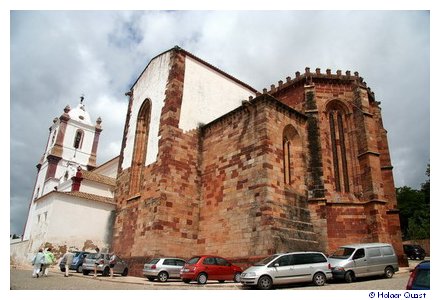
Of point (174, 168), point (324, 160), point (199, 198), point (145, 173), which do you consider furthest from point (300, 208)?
point (145, 173)

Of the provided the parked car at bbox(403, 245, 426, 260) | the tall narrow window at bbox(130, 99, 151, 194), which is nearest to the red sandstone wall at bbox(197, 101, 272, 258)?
the tall narrow window at bbox(130, 99, 151, 194)

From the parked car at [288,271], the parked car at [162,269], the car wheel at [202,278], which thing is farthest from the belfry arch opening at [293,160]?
the parked car at [162,269]

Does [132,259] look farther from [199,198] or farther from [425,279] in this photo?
[425,279]

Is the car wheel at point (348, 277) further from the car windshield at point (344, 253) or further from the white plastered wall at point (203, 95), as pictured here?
the white plastered wall at point (203, 95)

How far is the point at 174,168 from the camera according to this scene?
1906 cm

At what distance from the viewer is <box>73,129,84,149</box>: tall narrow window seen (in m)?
45.0

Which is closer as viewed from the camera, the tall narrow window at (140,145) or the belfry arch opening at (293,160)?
the belfry arch opening at (293,160)

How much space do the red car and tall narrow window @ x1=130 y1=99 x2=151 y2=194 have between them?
8.78 meters

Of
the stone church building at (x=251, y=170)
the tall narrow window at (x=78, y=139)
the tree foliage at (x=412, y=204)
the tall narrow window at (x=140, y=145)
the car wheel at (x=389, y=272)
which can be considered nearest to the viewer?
the car wheel at (x=389, y=272)

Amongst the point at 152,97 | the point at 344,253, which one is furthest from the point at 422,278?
the point at 152,97

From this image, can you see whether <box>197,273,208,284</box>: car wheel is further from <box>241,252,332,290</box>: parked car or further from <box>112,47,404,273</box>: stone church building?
<box>241,252,332,290</box>: parked car

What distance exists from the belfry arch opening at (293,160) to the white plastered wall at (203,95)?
5.52m

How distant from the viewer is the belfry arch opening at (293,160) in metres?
Answer: 18.0

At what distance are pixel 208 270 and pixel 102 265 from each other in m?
6.50
